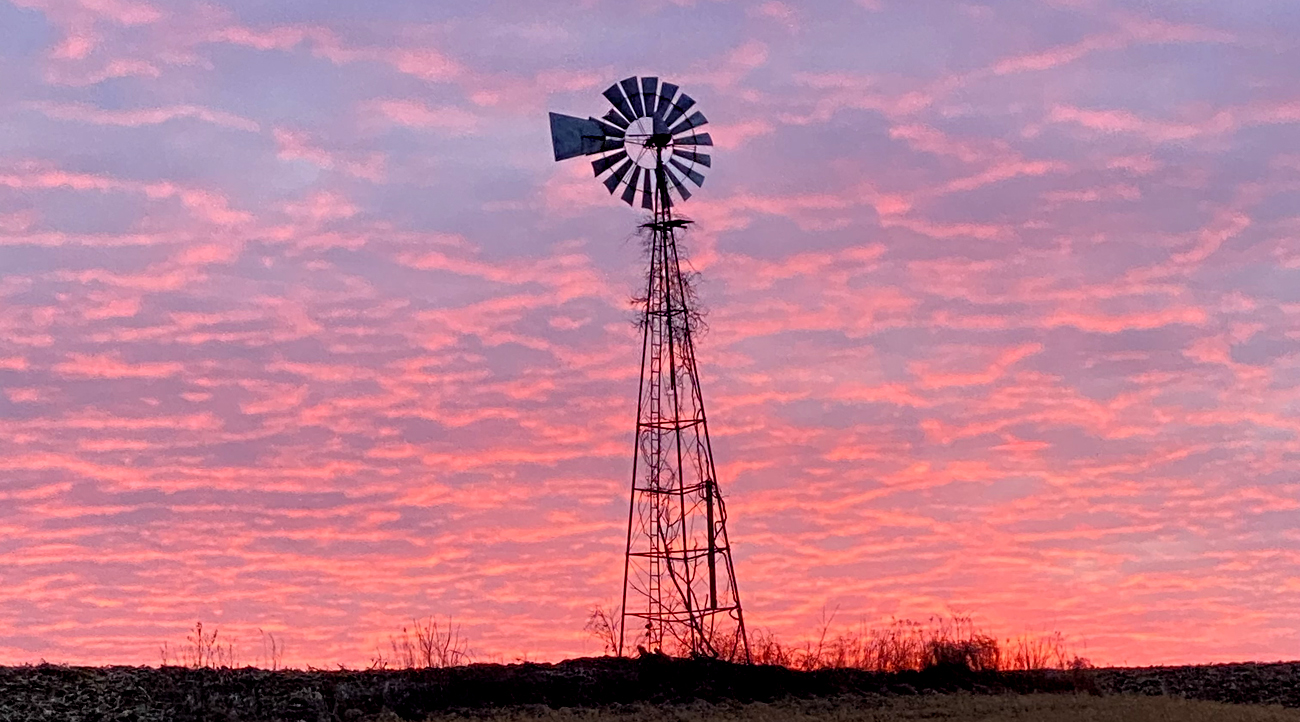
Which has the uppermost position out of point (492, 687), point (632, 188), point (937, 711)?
point (632, 188)

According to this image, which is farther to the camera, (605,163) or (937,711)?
(605,163)

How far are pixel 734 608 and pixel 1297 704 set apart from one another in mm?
8870

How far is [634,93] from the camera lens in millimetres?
31062

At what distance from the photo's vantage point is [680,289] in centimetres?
3036

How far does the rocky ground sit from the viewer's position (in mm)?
21250

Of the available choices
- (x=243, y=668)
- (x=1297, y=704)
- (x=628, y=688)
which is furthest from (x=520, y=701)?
Answer: (x=1297, y=704)

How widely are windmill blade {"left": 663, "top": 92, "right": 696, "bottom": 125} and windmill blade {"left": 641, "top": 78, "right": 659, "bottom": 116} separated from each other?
0.34 m

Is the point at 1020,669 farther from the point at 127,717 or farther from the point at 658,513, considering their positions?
the point at 127,717

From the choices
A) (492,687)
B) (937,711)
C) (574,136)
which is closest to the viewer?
(937,711)

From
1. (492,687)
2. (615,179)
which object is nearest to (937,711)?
(492,687)

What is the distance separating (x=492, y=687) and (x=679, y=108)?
12.7m

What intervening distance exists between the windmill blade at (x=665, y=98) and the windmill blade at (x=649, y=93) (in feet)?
0.31

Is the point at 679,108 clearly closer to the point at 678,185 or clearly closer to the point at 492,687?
the point at 678,185

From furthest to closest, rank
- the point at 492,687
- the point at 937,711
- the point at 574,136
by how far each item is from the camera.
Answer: the point at 574,136
the point at 492,687
the point at 937,711
